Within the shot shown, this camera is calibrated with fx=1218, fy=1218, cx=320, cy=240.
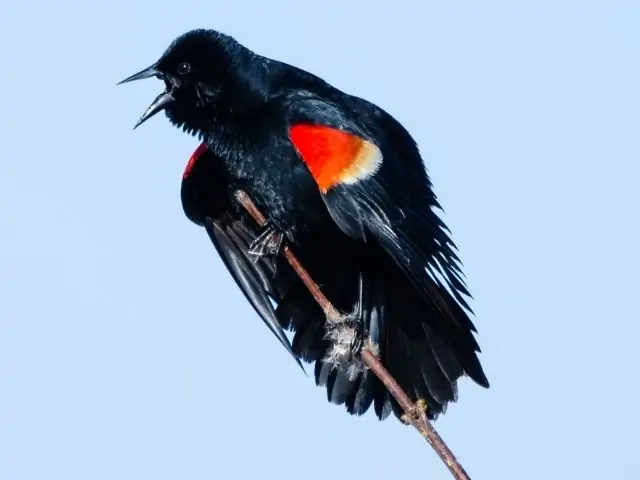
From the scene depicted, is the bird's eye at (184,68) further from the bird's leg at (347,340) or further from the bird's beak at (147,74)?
the bird's leg at (347,340)

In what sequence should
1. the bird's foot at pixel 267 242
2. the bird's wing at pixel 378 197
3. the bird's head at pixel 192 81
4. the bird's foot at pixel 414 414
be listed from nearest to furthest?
1. the bird's foot at pixel 414 414
2. the bird's wing at pixel 378 197
3. the bird's foot at pixel 267 242
4. the bird's head at pixel 192 81

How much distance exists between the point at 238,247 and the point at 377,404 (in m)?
0.89

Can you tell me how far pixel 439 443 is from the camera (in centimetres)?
249

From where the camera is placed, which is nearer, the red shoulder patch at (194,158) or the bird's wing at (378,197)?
the bird's wing at (378,197)

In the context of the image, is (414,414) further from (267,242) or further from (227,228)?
(227,228)

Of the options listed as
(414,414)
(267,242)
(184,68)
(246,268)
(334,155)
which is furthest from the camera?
(246,268)

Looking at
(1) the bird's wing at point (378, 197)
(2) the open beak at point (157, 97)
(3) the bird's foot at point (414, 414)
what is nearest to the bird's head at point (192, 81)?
(2) the open beak at point (157, 97)

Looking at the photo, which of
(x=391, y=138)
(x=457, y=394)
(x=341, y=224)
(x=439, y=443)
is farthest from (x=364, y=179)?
(x=439, y=443)

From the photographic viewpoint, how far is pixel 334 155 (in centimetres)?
435

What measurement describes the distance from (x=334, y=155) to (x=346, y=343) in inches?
27.6

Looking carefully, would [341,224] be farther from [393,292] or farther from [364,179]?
[393,292]

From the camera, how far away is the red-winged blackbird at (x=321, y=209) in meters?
4.36

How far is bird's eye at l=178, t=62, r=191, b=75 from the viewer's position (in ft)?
15.8

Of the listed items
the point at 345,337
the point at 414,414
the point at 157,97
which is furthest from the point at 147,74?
the point at 414,414
